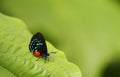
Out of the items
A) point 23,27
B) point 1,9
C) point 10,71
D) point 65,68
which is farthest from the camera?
point 1,9

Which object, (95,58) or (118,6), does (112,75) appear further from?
(118,6)

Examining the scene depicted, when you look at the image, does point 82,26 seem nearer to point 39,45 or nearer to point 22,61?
point 39,45

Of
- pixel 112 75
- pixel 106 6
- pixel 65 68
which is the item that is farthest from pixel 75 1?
pixel 65 68

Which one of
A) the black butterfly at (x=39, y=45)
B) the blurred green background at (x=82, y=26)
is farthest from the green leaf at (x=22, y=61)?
the blurred green background at (x=82, y=26)

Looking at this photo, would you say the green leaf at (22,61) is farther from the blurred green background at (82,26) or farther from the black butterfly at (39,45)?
the blurred green background at (82,26)

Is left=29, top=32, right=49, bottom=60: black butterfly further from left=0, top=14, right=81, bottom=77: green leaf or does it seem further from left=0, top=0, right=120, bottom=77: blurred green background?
left=0, top=0, right=120, bottom=77: blurred green background

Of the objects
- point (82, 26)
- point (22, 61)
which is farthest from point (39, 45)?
point (82, 26)
